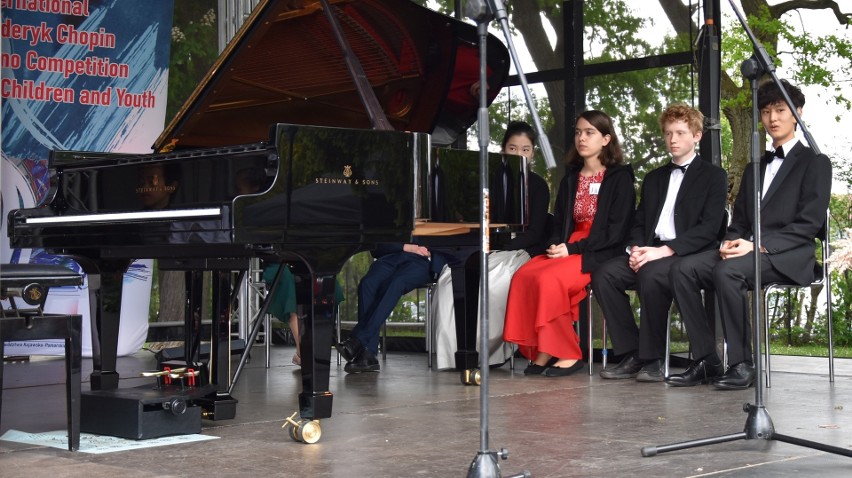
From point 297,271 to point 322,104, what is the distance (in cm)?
133

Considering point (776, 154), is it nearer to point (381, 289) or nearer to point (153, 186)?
point (381, 289)

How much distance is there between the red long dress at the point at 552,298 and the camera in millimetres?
5320

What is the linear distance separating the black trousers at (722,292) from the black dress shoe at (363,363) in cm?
169

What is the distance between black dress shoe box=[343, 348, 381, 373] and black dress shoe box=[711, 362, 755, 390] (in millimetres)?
1849

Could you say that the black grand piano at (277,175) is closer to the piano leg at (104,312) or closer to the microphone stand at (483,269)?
the piano leg at (104,312)

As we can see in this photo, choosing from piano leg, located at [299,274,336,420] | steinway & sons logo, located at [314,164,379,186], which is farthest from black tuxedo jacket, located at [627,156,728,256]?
piano leg, located at [299,274,336,420]

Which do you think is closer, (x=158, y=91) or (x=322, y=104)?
(x=322, y=104)

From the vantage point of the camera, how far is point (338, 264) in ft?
11.4

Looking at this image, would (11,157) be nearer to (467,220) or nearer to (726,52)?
(467,220)

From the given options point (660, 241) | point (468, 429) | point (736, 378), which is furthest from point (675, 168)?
point (468, 429)

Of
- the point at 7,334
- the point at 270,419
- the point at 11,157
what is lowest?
the point at 270,419

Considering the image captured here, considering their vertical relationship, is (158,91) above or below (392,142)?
above

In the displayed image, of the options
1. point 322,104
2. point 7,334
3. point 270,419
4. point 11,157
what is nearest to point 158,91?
point 11,157

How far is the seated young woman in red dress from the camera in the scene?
5.34 m
